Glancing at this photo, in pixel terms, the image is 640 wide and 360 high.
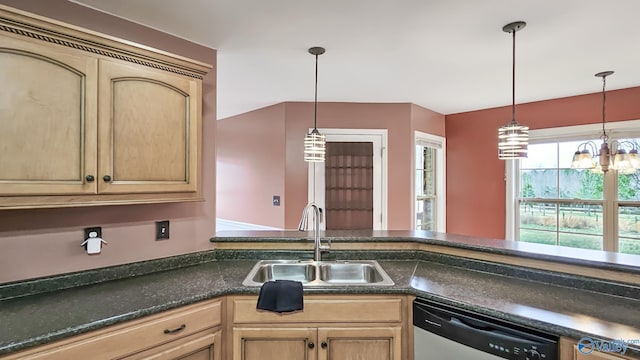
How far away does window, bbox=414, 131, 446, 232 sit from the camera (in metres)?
4.38

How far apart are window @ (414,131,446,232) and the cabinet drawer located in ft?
11.0

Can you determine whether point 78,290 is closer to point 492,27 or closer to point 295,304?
point 295,304

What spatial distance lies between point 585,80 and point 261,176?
11.6 feet

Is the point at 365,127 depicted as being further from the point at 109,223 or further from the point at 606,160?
the point at 109,223

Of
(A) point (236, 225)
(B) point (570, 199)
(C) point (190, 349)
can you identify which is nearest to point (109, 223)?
(C) point (190, 349)

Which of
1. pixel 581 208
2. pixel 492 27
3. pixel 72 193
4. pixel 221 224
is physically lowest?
pixel 221 224

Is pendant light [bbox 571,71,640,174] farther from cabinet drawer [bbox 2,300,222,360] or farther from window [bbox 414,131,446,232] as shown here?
cabinet drawer [bbox 2,300,222,360]

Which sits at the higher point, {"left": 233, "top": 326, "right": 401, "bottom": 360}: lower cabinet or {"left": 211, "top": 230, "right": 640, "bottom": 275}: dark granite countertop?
{"left": 211, "top": 230, "right": 640, "bottom": 275}: dark granite countertop

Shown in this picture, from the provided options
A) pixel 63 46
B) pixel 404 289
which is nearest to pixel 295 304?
pixel 404 289

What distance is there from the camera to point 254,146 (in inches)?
166

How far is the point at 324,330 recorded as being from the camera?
1.63 m

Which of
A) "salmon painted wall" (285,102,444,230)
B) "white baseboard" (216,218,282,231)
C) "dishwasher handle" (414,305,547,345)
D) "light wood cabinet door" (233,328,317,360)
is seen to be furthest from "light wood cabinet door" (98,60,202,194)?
"white baseboard" (216,218,282,231)

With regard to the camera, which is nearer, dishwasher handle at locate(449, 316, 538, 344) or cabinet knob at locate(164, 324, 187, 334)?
dishwasher handle at locate(449, 316, 538, 344)

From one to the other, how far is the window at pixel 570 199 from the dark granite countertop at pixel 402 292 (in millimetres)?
2542
